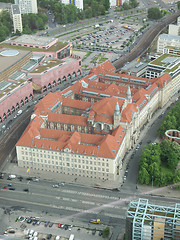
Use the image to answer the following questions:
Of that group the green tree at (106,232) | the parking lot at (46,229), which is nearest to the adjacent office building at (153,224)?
the green tree at (106,232)

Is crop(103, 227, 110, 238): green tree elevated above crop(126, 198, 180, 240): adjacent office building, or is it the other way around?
crop(126, 198, 180, 240): adjacent office building

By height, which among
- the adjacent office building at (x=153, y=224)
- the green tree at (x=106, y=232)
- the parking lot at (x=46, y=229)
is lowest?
the parking lot at (x=46, y=229)

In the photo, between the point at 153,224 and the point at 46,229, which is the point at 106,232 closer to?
the point at 153,224

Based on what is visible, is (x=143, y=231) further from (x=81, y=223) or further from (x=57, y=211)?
(x=57, y=211)

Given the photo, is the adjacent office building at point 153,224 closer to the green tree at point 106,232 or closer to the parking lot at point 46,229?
the green tree at point 106,232

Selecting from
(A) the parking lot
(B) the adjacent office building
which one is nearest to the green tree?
(A) the parking lot

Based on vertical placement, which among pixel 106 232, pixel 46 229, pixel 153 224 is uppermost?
pixel 153 224

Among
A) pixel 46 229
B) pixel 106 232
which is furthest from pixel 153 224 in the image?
pixel 46 229

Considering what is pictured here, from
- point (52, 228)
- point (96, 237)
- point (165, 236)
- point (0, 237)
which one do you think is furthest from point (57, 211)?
point (165, 236)

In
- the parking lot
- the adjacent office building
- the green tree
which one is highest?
the adjacent office building

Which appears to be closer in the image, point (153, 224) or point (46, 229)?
point (153, 224)

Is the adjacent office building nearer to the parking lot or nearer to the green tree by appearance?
the green tree
